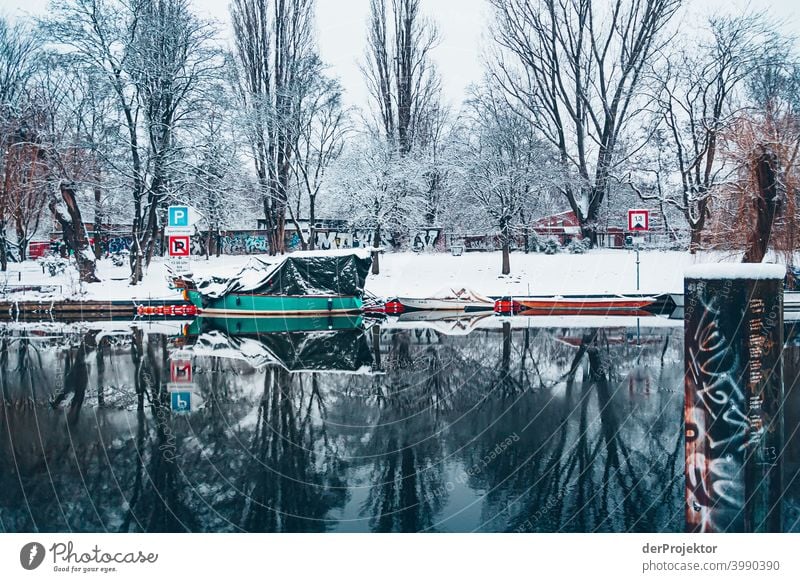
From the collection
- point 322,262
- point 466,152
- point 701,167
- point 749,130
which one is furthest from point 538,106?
point 749,130

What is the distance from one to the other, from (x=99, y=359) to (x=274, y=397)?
4.70m

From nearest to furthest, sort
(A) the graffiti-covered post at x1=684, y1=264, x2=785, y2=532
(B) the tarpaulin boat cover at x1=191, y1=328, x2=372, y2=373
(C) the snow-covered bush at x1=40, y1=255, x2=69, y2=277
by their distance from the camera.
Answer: (A) the graffiti-covered post at x1=684, y1=264, x2=785, y2=532
(B) the tarpaulin boat cover at x1=191, y1=328, x2=372, y2=373
(C) the snow-covered bush at x1=40, y1=255, x2=69, y2=277

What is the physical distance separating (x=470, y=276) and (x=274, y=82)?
33.5 feet

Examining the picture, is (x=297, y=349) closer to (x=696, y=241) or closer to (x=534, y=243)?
(x=696, y=241)

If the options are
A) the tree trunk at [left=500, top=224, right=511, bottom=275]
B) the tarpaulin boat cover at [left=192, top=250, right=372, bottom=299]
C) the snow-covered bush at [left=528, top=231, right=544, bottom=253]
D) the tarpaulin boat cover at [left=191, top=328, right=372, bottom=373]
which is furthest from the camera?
the snow-covered bush at [left=528, top=231, right=544, bottom=253]

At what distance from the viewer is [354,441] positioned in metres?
5.38

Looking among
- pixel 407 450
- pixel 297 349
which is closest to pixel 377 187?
pixel 297 349

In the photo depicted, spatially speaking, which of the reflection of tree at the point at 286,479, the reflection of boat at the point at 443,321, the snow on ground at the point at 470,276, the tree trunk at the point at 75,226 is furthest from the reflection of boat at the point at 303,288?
the reflection of tree at the point at 286,479

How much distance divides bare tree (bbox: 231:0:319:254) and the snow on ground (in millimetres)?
3830

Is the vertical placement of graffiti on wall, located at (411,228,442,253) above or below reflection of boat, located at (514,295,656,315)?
above

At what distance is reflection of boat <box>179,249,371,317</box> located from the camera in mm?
17469

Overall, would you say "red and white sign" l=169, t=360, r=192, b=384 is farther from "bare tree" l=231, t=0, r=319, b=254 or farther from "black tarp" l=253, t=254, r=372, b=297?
"bare tree" l=231, t=0, r=319, b=254

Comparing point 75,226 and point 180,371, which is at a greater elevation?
point 75,226
